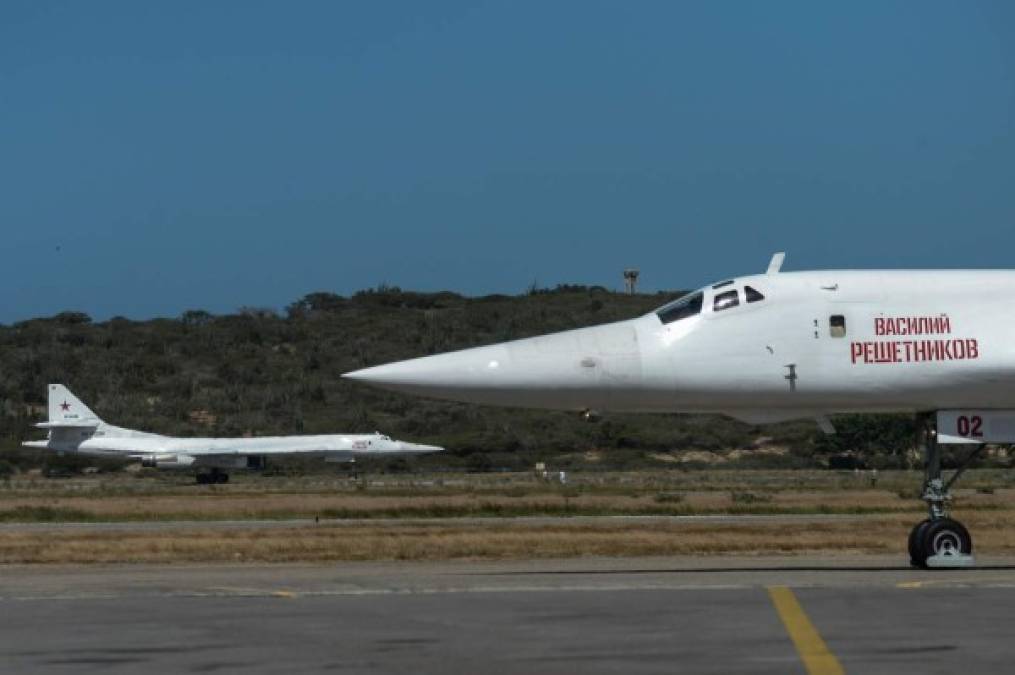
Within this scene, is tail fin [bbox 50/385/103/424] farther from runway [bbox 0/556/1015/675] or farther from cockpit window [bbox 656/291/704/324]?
cockpit window [bbox 656/291/704/324]

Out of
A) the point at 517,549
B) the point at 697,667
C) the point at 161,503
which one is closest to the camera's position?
the point at 697,667

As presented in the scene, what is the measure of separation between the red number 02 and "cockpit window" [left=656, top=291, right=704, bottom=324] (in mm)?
3012

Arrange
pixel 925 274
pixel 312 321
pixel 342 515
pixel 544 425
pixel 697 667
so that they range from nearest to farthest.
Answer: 1. pixel 697 667
2. pixel 925 274
3. pixel 342 515
4. pixel 544 425
5. pixel 312 321

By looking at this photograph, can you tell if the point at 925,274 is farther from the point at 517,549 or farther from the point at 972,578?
the point at 517,549

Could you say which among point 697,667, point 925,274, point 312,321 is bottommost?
point 697,667

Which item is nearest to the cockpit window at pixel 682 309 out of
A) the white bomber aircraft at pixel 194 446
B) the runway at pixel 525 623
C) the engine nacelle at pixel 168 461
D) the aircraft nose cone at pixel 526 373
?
the aircraft nose cone at pixel 526 373

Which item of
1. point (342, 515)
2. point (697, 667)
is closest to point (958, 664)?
point (697, 667)

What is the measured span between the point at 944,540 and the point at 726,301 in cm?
345

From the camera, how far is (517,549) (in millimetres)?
24578

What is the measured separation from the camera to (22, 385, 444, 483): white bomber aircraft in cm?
7112

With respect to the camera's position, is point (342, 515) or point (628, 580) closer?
point (628, 580)

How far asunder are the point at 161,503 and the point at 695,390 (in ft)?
109

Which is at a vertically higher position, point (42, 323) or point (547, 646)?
point (42, 323)

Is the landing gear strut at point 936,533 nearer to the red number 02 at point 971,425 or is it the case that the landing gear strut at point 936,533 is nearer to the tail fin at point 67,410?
the red number 02 at point 971,425
